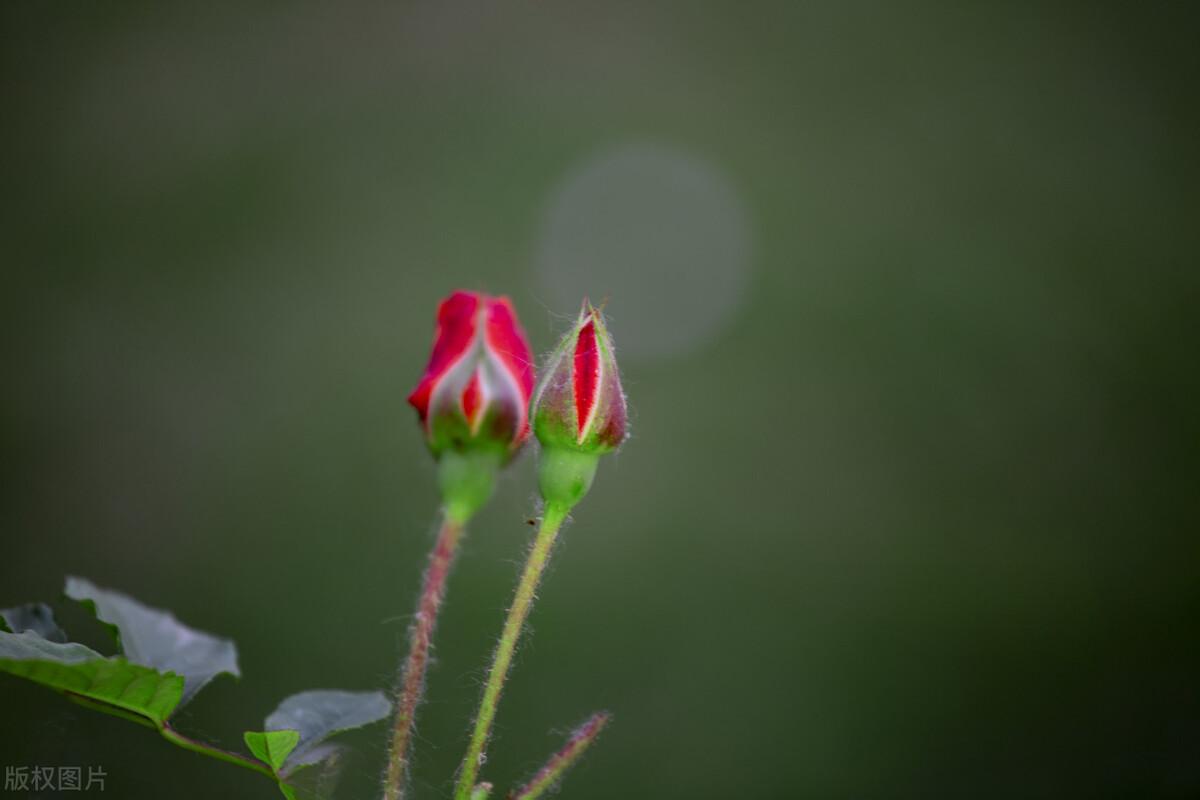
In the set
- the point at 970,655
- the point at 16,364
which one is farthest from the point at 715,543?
the point at 16,364

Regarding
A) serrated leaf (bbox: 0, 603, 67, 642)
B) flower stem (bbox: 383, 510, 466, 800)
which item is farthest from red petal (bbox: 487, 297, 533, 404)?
serrated leaf (bbox: 0, 603, 67, 642)

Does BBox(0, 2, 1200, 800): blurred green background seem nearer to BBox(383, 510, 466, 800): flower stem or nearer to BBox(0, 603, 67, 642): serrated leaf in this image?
BBox(0, 603, 67, 642): serrated leaf

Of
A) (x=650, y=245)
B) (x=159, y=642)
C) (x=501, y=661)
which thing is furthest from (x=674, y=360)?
(x=501, y=661)

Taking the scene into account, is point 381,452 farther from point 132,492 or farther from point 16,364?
point 16,364

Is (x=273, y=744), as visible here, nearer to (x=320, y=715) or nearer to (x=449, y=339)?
(x=320, y=715)

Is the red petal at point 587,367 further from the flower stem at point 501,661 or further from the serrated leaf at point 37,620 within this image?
the serrated leaf at point 37,620

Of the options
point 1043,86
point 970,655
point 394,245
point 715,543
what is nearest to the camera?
point 970,655
